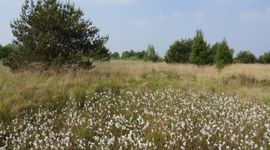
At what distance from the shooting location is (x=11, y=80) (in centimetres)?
1179

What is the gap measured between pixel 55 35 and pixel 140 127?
30.7ft

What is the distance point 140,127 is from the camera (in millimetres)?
7234

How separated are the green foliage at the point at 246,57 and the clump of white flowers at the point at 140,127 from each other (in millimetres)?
51828

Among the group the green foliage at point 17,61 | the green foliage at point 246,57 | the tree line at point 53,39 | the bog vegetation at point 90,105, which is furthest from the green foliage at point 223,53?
the green foliage at point 246,57

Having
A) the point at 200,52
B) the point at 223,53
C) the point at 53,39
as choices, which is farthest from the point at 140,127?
the point at 223,53

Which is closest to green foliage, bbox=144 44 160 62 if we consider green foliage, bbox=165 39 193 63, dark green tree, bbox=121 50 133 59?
→ green foliage, bbox=165 39 193 63

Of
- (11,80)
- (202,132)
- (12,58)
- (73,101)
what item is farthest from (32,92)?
(12,58)

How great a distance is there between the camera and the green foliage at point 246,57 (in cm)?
5921

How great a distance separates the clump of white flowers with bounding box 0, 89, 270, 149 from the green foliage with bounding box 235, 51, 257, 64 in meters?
51.8

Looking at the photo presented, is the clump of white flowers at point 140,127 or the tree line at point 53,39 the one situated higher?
the tree line at point 53,39

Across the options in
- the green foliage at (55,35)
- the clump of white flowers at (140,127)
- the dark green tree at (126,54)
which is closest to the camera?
the clump of white flowers at (140,127)

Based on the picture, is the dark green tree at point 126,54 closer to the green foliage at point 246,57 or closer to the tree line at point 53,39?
the green foliage at point 246,57

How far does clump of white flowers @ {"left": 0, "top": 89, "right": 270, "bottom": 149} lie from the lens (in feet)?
21.4

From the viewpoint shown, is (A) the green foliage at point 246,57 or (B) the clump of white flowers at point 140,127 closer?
(B) the clump of white flowers at point 140,127
